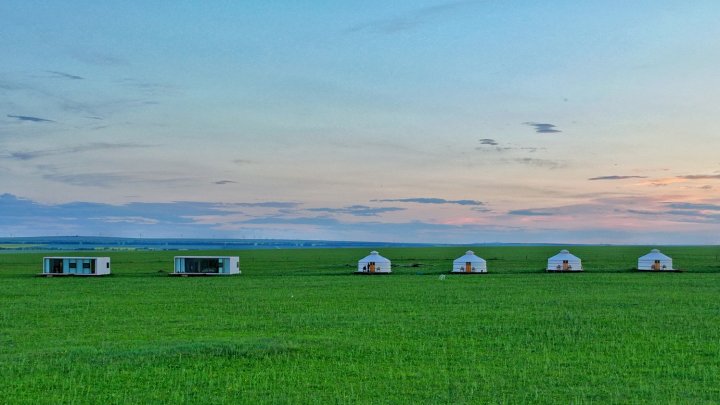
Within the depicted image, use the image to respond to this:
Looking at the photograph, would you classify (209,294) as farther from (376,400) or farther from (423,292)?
(376,400)

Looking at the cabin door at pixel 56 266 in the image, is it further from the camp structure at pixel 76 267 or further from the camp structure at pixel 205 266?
the camp structure at pixel 205 266

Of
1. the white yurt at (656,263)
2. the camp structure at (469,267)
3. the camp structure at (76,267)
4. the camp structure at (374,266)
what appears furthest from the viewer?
the white yurt at (656,263)

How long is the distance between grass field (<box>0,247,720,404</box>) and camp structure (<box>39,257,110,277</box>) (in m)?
25.8

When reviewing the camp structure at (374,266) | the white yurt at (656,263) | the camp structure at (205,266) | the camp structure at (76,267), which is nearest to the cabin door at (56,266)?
the camp structure at (76,267)

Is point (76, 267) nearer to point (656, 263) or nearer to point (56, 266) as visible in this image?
point (56, 266)

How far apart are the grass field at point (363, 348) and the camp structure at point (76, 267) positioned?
84.5 ft

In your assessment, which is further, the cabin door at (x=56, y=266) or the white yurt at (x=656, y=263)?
the white yurt at (x=656, y=263)

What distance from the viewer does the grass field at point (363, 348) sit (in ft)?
67.8

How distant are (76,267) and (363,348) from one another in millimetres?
57156

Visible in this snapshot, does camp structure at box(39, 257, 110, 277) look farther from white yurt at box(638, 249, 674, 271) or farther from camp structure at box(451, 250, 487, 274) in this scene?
white yurt at box(638, 249, 674, 271)

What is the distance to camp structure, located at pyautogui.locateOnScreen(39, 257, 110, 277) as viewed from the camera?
249ft

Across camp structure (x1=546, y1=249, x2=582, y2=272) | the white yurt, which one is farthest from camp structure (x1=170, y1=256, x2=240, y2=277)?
the white yurt

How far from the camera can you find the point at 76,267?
76.4 m

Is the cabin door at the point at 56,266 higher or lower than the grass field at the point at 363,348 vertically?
higher
